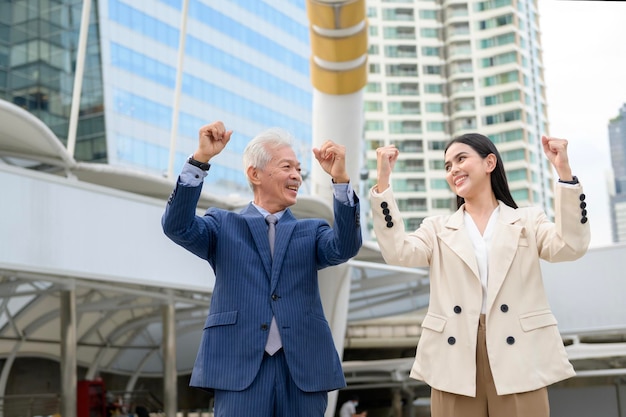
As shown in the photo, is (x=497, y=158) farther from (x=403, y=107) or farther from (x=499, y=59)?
(x=499, y=59)

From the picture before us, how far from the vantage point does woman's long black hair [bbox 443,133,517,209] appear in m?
3.74

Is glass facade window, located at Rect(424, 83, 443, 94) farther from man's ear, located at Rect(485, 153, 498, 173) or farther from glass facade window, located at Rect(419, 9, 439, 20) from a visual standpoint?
man's ear, located at Rect(485, 153, 498, 173)

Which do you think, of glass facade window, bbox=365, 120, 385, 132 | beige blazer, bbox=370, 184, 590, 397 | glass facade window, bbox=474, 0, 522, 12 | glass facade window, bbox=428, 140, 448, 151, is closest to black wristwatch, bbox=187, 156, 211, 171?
beige blazer, bbox=370, 184, 590, 397

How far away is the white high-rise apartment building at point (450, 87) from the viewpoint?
8819 cm

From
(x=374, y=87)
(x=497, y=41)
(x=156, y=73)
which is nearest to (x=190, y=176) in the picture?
(x=156, y=73)

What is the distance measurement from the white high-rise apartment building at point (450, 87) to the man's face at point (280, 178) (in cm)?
8311

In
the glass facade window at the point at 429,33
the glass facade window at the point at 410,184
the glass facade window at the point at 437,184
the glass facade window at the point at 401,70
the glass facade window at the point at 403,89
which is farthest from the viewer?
the glass facade window at the point at 429,33

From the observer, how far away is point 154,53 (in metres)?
20.9

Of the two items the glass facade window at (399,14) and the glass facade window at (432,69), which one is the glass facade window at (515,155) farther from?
the glass facade window at (399,14)

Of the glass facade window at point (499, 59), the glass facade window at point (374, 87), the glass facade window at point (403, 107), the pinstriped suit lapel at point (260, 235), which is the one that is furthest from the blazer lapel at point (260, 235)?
the glass facade window at point (499, 59)

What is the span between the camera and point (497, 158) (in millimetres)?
3797

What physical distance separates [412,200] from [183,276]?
71.8 meters

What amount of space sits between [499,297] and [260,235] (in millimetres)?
988

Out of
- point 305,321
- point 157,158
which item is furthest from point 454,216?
point 157,158
